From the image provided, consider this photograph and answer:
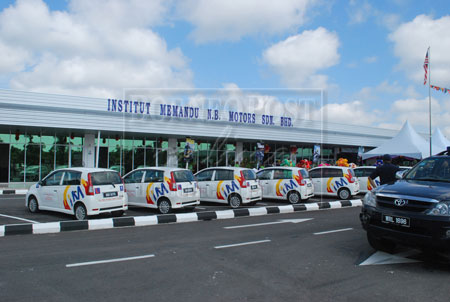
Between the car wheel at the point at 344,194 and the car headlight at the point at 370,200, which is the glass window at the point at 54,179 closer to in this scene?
the car headlight at the point at 370,200

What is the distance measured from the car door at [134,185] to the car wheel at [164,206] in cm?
80

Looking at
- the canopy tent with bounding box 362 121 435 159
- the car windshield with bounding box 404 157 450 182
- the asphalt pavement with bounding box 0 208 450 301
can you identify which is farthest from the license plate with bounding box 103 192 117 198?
the canopy tent with bounding box 362 121 435 159

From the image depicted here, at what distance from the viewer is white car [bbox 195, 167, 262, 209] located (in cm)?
1327

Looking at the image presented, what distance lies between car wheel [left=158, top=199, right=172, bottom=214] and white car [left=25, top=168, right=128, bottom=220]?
125 cm

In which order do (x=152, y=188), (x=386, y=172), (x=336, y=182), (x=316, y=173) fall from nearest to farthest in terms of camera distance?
1. (x=386, y=172)
2. (x=152, y=188)
3. (x=336, y=182)
4. (x=316, y=173)

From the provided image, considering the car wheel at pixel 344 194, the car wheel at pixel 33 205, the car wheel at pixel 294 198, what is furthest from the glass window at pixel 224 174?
the car wheel at pixel 344 194

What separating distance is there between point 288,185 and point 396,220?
9421mm

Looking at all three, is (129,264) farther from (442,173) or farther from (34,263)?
(442,173)

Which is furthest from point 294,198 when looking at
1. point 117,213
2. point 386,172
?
point 117,213

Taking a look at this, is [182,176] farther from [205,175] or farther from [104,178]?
[104,178]

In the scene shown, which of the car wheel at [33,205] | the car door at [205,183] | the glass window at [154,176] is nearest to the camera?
the car wheel at [33,205]

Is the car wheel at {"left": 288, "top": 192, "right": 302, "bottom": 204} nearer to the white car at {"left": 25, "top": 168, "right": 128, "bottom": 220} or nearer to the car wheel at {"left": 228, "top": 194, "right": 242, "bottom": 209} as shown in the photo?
the car wheel at {"left": 228, "top": 194, "right": 242, "bottom": 209}

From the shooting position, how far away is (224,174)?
44.6ft

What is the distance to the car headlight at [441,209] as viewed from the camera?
17.1 feet
